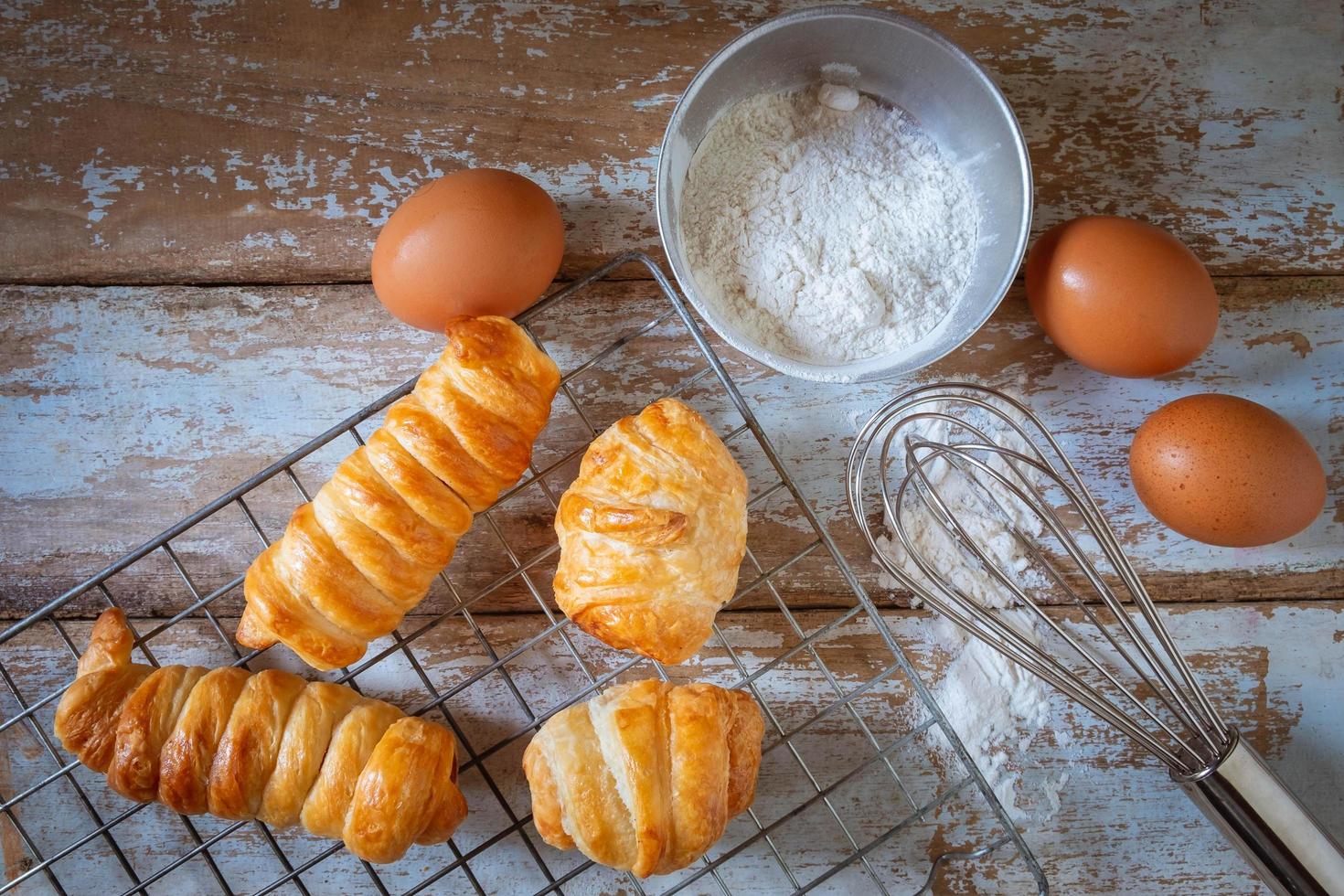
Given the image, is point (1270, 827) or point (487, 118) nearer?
point (1270, 827)

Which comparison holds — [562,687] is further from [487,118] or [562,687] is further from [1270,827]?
[1270,827]

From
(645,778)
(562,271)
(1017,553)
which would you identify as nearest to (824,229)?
(562,271)

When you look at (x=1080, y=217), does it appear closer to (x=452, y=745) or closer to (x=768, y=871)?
(x=768, y=871)

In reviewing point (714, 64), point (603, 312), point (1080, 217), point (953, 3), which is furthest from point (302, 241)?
point (1080, 217)

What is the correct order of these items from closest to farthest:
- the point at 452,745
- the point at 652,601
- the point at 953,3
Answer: the point at 652,601
the point at 452,745
the point at 953,3

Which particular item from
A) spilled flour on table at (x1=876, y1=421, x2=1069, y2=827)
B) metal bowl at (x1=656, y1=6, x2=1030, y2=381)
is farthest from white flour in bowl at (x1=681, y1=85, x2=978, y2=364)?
spilled flour on table at (x1=876, y1=421, x2=1069, y2=827)

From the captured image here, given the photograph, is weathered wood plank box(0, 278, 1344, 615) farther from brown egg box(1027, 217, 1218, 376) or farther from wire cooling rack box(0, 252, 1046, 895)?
brown egg box(1027, 217, 1218, 376)
